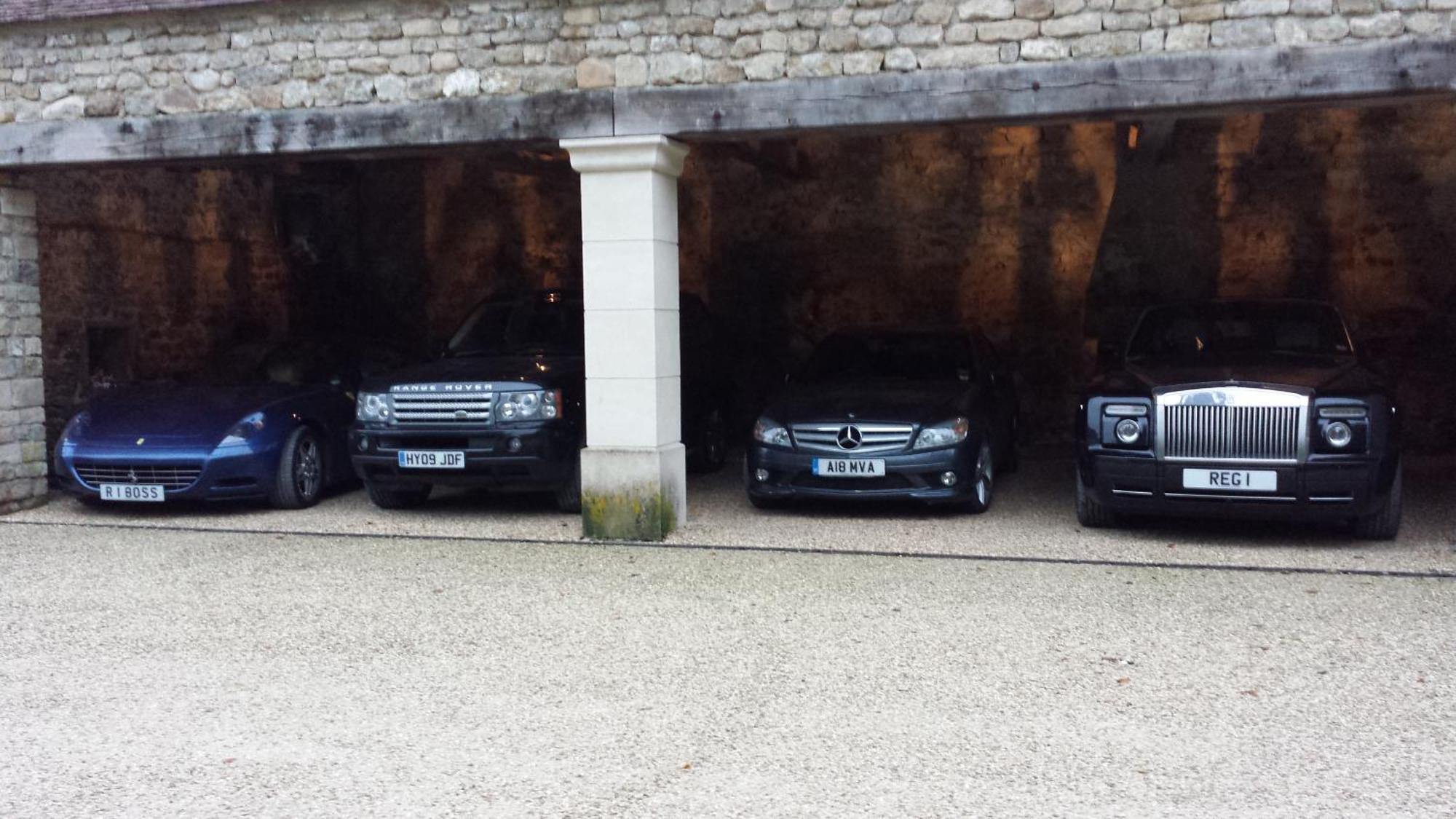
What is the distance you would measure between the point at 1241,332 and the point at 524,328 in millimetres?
5339

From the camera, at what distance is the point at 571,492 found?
29.3 feet

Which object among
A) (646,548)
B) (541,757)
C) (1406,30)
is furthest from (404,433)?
(1406,30)

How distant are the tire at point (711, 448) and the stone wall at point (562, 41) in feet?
12.5

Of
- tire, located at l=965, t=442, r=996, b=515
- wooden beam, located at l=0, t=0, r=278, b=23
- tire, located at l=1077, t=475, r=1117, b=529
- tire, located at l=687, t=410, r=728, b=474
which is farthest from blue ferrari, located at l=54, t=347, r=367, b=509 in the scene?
tire, located at l=1077, t=475, r=1117, b=529

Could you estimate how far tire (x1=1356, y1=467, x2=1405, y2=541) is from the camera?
752 cm

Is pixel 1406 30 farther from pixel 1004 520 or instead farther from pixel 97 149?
pixel 97 149

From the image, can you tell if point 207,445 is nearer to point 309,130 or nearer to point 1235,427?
point 309,130

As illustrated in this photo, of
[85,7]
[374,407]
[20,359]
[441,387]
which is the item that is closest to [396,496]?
[374,407]

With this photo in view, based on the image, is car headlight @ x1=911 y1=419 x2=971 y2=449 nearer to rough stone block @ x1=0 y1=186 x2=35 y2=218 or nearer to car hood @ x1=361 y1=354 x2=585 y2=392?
car hood @ x1=361 y1=354 x2=585 y2=392

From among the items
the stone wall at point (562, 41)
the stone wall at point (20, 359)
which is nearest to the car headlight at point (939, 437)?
the stone wall at point (562, 41)

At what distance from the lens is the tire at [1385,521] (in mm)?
7523

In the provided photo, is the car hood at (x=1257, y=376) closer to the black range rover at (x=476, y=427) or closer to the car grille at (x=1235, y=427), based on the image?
the car grille at (x=1235, y=427)

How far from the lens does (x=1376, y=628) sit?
5.64 metres

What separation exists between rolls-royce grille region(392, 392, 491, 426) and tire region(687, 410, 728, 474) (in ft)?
8.83
